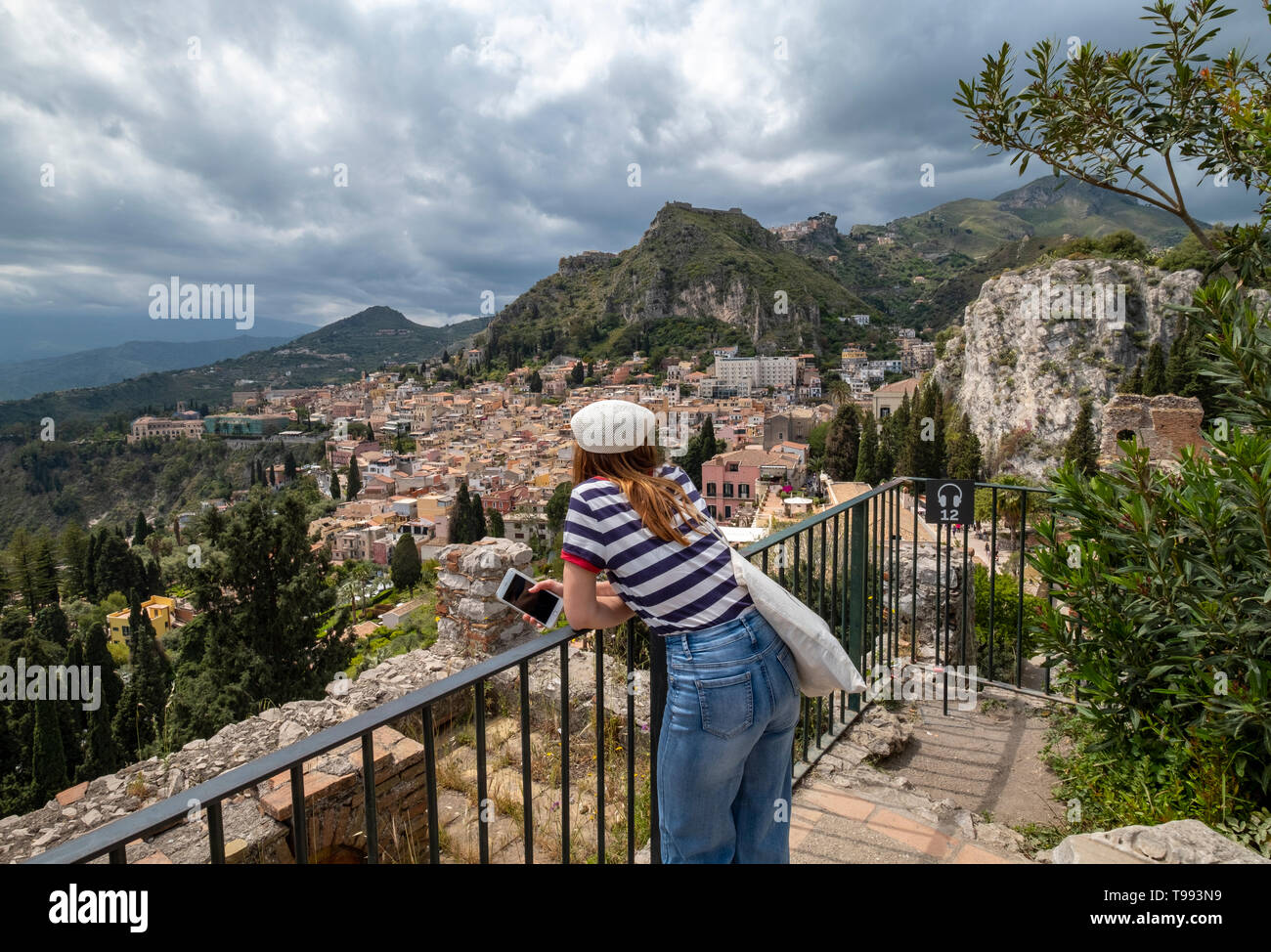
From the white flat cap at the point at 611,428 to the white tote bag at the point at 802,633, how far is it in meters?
0.39

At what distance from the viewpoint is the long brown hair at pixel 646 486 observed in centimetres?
168

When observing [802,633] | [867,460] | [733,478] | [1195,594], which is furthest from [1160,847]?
[733,478]

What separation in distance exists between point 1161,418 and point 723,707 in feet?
74.1

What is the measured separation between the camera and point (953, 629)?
7.44 m

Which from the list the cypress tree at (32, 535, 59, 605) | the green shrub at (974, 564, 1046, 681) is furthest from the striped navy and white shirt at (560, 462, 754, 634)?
the cypress tree at (32, 535, 59, 605)

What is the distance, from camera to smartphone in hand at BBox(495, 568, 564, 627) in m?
1.75

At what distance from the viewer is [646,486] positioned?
5.57ft

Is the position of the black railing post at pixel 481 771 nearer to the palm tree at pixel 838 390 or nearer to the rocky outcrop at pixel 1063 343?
the rocky outcrop at pixel 1063 343

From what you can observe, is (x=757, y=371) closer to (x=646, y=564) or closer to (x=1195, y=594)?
(x=1195, y=594)

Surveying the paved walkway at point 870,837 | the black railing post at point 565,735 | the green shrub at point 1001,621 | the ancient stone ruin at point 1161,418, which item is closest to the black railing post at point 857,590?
the paved walkway at point 870,837

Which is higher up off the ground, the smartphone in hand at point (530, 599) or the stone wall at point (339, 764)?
the smartphone in hand at point (530, 599)
